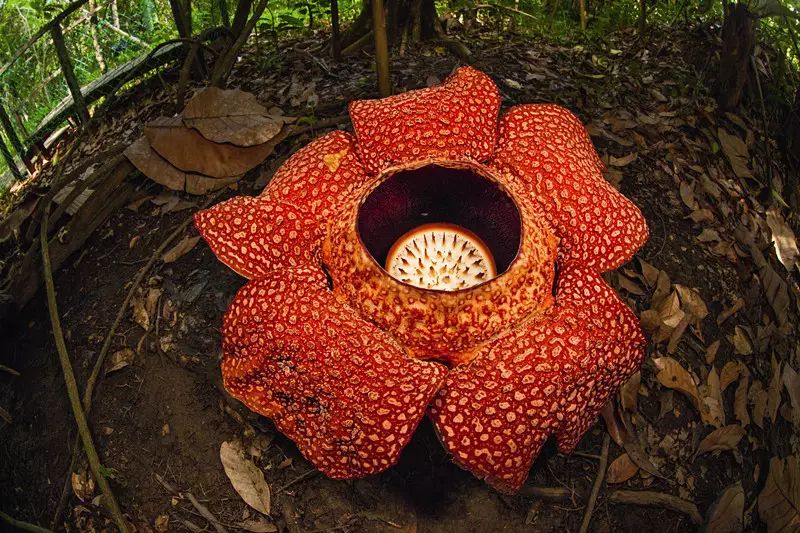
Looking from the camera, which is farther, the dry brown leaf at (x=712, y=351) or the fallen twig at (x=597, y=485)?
the dry brown leaf at (x=712, y=351)

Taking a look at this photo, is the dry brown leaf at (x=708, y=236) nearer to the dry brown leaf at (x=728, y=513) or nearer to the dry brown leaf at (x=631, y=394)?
the dry brown leaf at (x=631, y=394)

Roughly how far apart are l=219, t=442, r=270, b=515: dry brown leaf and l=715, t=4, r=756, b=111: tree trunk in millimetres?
2549

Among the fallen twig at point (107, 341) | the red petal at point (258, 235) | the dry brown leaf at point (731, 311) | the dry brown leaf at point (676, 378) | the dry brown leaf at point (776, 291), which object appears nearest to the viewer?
the red petal at point (258, 235)

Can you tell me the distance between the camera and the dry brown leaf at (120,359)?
6.92 ft

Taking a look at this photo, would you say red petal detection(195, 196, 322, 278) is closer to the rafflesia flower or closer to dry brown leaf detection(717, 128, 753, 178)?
the rafflesia flower

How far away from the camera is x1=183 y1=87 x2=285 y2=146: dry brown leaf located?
91.1 inches

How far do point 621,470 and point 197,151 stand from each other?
1.80 metres

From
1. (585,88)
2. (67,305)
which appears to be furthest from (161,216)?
(585,88)

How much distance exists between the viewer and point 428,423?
1.86 meters

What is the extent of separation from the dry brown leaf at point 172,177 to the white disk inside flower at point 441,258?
78cm

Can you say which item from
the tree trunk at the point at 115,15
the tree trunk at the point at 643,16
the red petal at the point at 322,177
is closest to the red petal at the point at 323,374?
the red petal at the point at 322,177

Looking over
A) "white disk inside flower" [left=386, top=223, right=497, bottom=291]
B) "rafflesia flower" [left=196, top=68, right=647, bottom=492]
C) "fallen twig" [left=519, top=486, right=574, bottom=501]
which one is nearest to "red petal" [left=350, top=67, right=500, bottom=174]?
"rafflesia flower" [left=196, top=68, right=647, bottom=492]

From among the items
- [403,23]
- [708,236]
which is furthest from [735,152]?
[403,23]

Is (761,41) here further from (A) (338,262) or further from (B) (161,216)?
(B) (161,216)
